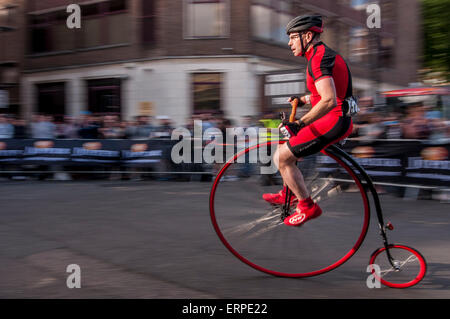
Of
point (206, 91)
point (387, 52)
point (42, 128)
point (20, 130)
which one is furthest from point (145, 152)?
point (387, 52)

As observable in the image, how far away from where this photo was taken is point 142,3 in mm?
22453

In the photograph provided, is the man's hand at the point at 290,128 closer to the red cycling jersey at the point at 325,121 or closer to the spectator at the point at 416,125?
the red cycling jersey at the point at 325,121

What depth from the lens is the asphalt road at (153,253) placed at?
4074 mm

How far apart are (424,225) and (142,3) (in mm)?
18503

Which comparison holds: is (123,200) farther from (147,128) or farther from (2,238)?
(147,128)

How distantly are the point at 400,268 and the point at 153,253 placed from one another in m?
2.46

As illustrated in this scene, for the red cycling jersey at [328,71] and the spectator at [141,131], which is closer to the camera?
the red cycling jersey at [328,71]

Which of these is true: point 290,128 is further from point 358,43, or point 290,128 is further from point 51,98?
point 358,43

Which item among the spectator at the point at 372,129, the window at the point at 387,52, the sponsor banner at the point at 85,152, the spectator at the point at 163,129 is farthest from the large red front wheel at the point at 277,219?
the window at the point at 387,52

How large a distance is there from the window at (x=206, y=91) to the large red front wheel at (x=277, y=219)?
17.2 m

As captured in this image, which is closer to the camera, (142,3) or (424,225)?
(424,225)

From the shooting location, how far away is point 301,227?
15.3ft
